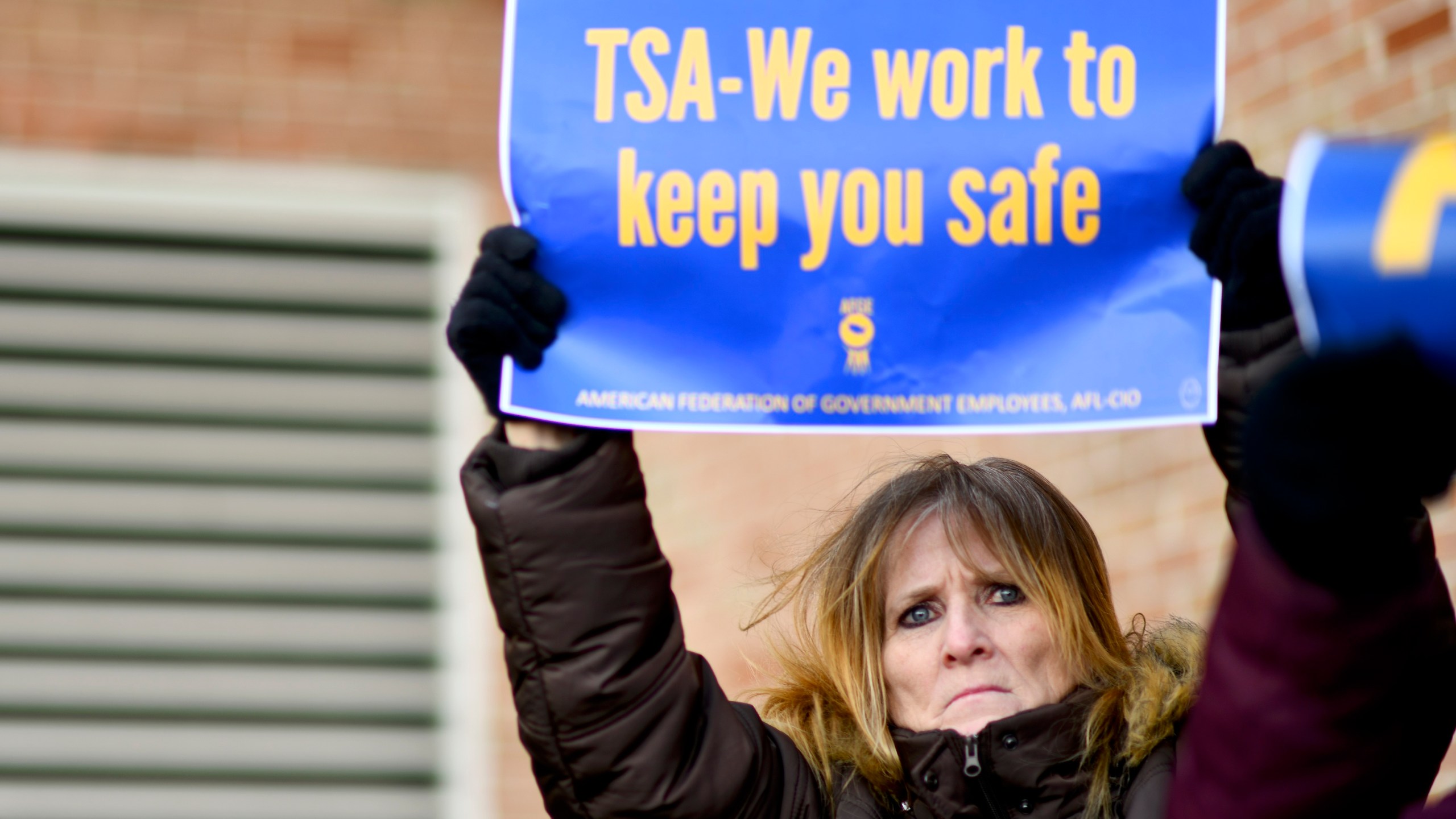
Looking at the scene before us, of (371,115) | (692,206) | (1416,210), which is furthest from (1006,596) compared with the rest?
(371,115)

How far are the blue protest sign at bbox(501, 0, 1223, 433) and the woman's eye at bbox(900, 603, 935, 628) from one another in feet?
1.07

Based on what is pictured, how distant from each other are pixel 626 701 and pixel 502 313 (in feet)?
1.47

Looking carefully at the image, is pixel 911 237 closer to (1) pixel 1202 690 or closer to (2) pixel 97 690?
(1) pixel 1202 690

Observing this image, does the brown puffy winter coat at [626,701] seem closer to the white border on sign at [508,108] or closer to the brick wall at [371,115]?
the white border on sign at [508,108]

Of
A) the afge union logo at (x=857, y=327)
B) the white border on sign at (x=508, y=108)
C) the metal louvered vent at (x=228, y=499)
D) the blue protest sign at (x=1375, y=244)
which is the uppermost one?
the white border on sign at (x=508, y=108)

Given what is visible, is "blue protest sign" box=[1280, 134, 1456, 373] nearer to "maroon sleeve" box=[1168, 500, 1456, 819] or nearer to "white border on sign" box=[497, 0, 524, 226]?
"maroon sleeve" box=[1168, 500, 1456, 819]

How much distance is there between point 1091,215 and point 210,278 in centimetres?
348

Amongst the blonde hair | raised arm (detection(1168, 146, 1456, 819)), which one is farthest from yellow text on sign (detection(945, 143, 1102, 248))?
raised arm (detection(1168, 146, 1456, 819))

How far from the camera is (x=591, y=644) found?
1.99 meters

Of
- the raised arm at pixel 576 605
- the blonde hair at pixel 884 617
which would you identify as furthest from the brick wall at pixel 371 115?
the raised arm at pixel 576 605

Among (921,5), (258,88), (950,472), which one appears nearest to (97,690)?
(258,88)

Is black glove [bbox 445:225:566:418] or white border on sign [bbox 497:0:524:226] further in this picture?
white border on sign [bbox 497:0:524:226]

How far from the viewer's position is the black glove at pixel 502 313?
1975mm

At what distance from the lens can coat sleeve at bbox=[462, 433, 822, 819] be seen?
1985 mm
